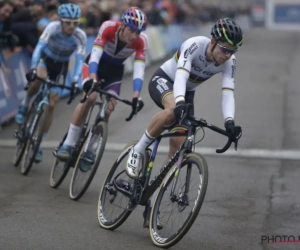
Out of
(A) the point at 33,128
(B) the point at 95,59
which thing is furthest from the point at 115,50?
(A) the point at 33,128

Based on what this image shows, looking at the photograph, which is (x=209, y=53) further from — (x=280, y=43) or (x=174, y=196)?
(x=280, y=43)

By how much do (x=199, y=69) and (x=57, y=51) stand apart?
133 inches

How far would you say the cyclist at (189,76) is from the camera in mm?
7043

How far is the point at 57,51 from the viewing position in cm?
1051

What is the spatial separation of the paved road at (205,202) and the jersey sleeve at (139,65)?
130 centimetres

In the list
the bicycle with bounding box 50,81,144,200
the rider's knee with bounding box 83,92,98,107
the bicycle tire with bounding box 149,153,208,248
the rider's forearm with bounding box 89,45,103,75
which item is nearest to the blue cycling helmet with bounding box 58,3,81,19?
the rider's forearm with bounding box 89,45,103,75

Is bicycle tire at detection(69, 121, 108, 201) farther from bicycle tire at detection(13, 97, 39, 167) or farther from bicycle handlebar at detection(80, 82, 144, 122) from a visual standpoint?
bicycle tire at detection(13, 97, 39, 167)

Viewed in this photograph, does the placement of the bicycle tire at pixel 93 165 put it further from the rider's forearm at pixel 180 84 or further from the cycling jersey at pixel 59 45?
the rider's forearm at pixel 180 84

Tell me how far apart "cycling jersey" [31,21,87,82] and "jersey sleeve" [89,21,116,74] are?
1016mm

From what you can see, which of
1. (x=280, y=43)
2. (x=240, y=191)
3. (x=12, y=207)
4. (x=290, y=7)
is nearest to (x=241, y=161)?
(x=240, y=191)

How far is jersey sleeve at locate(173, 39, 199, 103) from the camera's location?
276 inches

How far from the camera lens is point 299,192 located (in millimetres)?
9430

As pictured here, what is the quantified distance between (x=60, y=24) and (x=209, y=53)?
3.40 meters

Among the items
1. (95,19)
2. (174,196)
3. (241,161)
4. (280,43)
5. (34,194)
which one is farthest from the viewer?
(280,43)
